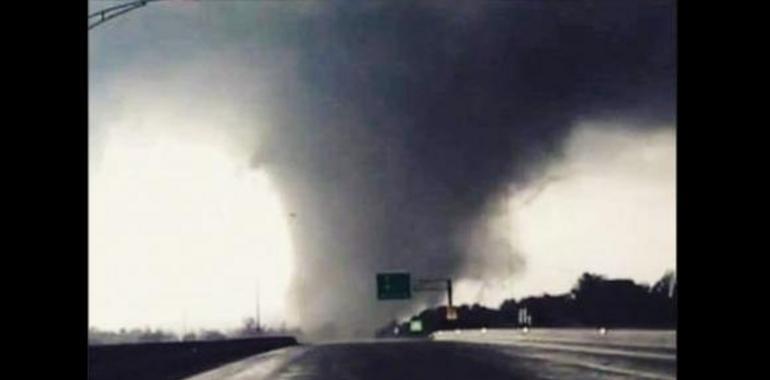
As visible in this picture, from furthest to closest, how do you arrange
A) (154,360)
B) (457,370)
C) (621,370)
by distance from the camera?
(154,360) → (621,370) → (457,370)

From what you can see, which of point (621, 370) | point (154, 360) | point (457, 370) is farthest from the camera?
point (154, 360)

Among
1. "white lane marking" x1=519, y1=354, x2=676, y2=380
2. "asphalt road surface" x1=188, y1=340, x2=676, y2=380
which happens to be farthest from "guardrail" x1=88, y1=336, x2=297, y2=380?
"white lane marking" x1=519, y1=354, x2=676, y2=380

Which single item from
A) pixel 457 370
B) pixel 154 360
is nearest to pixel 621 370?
pixel 457 370

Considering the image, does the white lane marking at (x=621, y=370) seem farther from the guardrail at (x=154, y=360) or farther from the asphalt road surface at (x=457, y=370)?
the guardrail at (x=154, y=360)

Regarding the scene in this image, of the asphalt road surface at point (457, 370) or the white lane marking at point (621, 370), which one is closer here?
the white lane marking at point (621, 370)

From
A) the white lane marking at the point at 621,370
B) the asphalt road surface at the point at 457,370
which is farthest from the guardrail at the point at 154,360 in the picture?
the white lane marking at the point at 621,370

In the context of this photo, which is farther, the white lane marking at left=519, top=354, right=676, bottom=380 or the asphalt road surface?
the asphalt road surface

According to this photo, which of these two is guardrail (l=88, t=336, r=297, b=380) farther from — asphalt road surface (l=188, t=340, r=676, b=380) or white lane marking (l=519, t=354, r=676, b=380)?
white lane marking (l=519, t=354, r=676, b=380)

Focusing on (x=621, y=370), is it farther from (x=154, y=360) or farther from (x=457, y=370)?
(x=154, y=360)
